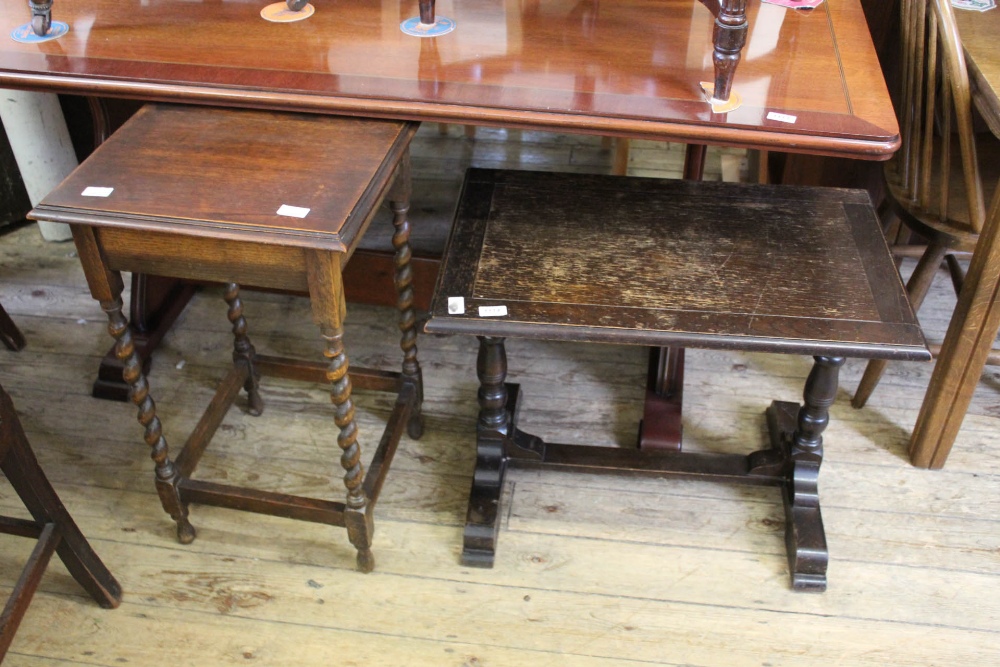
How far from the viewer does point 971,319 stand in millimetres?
1836

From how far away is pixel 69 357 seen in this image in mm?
2326

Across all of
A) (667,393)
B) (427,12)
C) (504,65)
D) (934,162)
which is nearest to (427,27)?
(427,12)

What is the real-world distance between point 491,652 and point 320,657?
31 centimetres

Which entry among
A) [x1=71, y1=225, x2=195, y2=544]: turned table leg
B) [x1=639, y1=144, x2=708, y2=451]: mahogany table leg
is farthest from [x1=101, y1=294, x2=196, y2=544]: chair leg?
[x1=639, y1=144, x2=708, y2=451]: mahogany table leg

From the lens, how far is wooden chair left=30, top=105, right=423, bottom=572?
1333mm

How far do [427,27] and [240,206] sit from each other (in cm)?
60

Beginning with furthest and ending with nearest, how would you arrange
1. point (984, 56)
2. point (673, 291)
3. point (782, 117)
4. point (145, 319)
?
point (145, 319) → point (984, 56) → point (673, 291) → point (782, 117)

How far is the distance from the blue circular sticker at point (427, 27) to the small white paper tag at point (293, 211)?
1.78 ft

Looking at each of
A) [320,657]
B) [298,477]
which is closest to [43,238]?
[298,477]

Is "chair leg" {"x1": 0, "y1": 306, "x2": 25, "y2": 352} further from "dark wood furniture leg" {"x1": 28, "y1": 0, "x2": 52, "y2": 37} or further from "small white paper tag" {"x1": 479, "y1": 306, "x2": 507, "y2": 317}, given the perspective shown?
"small white paper tag" {"x1": 479, "y1": 306, "x2": 507, "y2": 317}

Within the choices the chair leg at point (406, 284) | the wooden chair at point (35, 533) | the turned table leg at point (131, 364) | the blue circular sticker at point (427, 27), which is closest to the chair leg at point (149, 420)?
the turned table leg at point (131, 364)

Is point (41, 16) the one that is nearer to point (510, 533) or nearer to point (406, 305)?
point (406, 305)

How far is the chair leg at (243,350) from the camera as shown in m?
1.99

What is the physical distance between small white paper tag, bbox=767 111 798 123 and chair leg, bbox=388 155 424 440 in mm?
647
